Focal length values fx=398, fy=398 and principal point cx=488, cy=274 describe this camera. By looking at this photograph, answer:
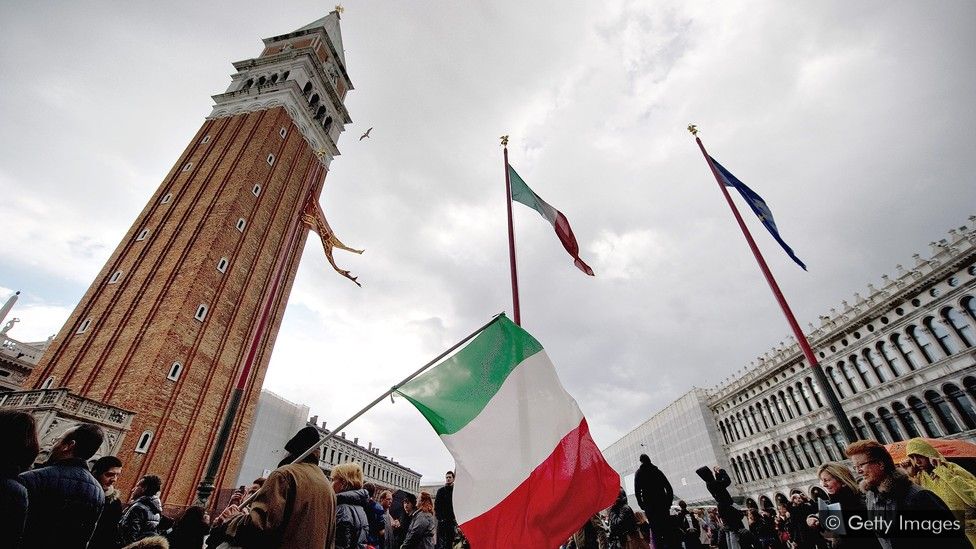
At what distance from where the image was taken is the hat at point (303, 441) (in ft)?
10.7

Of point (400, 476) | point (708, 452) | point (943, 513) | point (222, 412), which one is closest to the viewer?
point (943, 513)

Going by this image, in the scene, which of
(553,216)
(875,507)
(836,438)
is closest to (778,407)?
(836,438)

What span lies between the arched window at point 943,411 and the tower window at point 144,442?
4126cm

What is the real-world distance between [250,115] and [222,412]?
20.6m

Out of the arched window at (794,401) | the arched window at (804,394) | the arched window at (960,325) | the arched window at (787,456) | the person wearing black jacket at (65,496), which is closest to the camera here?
the person wearing black jacket at (65,496)

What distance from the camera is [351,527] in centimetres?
407

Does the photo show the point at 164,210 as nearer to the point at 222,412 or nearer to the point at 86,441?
the point at 222,412

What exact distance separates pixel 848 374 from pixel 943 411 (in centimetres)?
667

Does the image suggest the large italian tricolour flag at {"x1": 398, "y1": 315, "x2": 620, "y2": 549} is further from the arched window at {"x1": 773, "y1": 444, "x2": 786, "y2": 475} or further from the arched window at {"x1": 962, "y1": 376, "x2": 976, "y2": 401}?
the arched window at {"x1": 773, "y1": 444, "x2": 786, "y2": 475}

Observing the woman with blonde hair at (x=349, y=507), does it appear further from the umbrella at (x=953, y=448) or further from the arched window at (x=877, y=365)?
the arched window at (x=877, y=365)

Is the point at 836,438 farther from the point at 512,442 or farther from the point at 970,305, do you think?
the point at 512,442

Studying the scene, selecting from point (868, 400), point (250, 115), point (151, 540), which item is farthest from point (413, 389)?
point (868, 400)

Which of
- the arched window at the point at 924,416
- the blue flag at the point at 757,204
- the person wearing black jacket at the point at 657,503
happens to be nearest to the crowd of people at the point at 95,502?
the person wearing black jacket at the point at 657,503

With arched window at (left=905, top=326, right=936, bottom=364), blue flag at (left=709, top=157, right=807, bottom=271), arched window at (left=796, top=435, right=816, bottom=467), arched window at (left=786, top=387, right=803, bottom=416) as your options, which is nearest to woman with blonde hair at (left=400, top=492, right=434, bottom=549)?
blue flag at (left=709, top=157, right=807, bottom=271)
